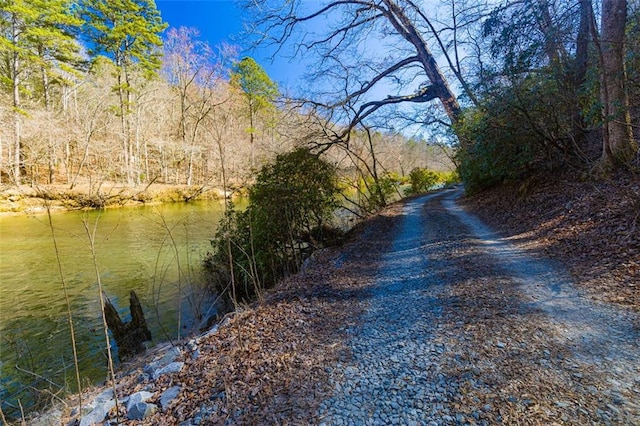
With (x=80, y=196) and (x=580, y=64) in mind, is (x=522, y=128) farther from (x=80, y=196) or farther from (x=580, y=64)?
(x=80, y=196)

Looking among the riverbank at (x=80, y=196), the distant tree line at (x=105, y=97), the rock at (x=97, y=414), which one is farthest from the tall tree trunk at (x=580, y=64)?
the riverbank at (x=80, y=196)

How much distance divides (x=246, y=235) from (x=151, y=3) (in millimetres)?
28238

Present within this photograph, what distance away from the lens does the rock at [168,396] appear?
7.58ft

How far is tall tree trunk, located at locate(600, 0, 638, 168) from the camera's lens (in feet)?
17.5

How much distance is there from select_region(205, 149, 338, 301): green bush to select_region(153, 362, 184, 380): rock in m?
3.49

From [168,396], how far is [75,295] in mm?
5918

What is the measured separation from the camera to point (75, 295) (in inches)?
257

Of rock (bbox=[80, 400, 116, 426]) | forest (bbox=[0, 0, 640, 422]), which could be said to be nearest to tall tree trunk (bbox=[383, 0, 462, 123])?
forest (bbox=[0, 0, 640, 422])

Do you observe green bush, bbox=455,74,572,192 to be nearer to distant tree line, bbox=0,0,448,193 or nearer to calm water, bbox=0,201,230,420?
distant tree line, bbox=0,0,448,193

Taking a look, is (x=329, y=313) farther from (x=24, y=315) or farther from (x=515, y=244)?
(x=24, y=315)

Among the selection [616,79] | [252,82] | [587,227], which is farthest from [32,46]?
[587,227]

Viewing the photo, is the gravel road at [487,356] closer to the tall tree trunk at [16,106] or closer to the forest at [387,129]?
the forest at [387,129]

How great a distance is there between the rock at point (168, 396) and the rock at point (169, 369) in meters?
0.31

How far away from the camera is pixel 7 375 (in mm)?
4070
